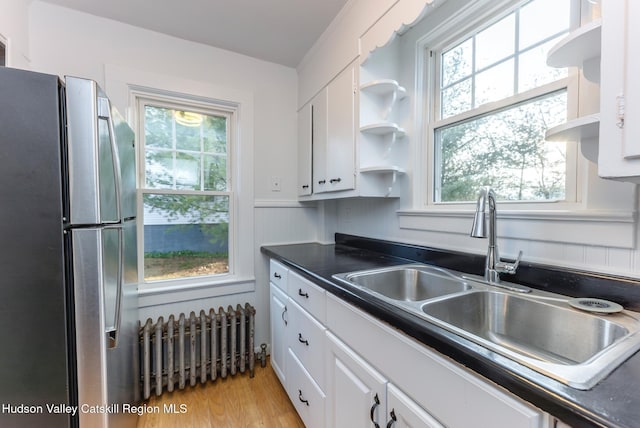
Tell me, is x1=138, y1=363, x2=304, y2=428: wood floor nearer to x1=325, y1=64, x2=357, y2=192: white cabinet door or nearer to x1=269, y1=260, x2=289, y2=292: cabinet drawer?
x1=269, y1=260, x2=289, y2=292: cabinet drawer

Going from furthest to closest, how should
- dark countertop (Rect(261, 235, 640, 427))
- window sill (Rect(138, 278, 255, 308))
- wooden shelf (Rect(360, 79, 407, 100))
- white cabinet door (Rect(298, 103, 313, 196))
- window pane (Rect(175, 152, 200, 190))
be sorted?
white cabinet door (Rect(298, 103, 313, 196)) → window pane (Rect(175, 152, 200, 190)) → window sill (Rect(138, 278, 255, 308)) → wooden shelf (Rect(360, 79, 407, 100)) → dark countertop (Rect(261, 235, 640, 427))

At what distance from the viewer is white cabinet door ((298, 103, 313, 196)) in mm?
2121

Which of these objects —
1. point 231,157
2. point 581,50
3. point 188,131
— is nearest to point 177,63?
point 188,131

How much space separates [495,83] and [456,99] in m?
0.21

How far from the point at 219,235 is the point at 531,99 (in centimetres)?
208

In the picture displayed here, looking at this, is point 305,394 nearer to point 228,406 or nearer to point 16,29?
point 228,406

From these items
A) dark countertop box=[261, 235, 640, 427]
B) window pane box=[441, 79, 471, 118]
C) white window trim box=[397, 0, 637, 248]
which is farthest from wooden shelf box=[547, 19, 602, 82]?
dark countertop box=[261, 235, 640, 427]

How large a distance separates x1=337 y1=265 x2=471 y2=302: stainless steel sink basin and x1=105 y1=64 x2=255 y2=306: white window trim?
118 centimetres

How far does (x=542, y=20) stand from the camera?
1086 millimetres

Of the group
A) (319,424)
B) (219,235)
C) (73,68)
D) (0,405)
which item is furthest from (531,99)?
(73,68)

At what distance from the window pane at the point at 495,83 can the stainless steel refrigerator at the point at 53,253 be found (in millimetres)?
1669

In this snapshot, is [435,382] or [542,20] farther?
[542,20]

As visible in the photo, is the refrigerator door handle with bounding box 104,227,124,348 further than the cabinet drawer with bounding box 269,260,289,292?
No

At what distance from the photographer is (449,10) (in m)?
1.38
